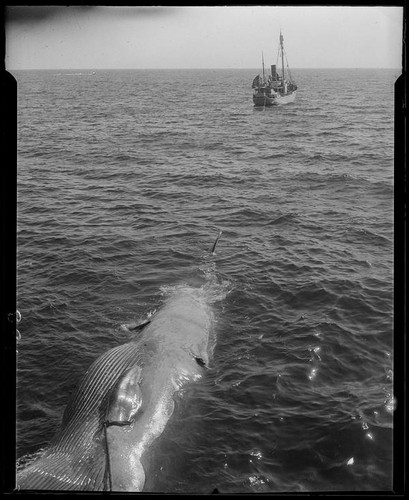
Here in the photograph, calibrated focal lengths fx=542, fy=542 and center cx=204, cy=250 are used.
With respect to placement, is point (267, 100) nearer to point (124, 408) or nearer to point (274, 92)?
point (274, 92)

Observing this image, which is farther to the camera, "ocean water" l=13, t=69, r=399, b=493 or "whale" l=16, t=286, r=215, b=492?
"ocean water" l=13, t=69, r=399, b=493

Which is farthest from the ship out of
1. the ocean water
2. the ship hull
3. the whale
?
Result: the whale

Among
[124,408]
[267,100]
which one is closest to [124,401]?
[124,408]

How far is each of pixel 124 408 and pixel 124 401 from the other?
0.43 feet

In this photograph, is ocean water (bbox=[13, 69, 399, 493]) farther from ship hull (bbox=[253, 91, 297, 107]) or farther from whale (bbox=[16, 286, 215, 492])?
ship hull (bbox=[253, 91, 297, 107])

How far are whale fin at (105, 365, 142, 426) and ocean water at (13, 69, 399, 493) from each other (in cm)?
72

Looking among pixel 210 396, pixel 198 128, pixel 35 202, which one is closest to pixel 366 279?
pixel 210 396

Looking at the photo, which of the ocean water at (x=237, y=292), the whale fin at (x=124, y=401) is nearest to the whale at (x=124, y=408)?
the whale fin at (x=124, y=401)

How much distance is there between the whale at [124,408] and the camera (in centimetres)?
804

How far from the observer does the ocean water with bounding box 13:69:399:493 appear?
9.23 meters

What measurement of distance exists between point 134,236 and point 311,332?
31.7ft

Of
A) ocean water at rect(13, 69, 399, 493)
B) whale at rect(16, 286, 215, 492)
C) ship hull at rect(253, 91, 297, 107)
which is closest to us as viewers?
whale at rect(16, 286, 215, 492)

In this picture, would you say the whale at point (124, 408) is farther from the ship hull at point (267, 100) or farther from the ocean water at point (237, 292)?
the ship hull at point (267, 100)
